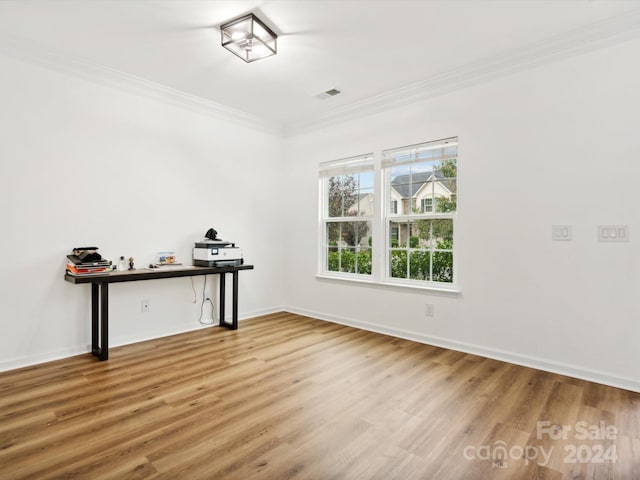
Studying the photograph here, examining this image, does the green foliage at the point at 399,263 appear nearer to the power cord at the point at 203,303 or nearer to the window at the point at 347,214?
the window at the point at 347,214

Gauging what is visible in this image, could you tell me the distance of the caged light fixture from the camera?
2.60 metres

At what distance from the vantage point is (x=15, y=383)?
2.63 metres

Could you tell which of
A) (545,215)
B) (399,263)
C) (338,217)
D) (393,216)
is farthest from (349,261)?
(545,215)

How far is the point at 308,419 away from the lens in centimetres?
215

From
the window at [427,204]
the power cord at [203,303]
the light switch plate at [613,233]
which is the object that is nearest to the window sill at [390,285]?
the window at [427,204]

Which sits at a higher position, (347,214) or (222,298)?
(347,214)

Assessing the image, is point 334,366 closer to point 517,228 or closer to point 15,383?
point 517,228

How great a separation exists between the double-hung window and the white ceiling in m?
0.68

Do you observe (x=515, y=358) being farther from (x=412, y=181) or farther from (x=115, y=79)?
(x=115, y=79)

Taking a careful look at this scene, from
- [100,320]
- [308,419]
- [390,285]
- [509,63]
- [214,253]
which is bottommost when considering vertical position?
[308,419]

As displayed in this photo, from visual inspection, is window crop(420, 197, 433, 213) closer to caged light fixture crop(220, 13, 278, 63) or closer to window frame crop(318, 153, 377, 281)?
window frame crop(318, 153, 377, 281)

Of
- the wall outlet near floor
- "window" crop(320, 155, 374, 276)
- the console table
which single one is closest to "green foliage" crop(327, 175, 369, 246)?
"window" crop(320, 155, 374, 276)

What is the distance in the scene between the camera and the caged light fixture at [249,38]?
2.60m

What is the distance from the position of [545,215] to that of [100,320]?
416cm
